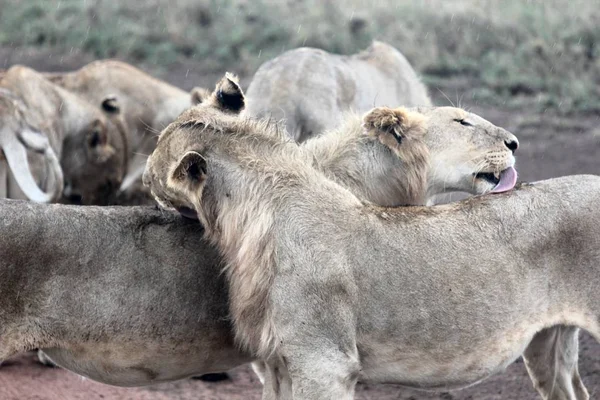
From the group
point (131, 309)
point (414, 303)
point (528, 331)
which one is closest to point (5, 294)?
point (131, 309)

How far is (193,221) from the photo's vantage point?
530 centimetres

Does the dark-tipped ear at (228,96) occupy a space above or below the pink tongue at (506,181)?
above

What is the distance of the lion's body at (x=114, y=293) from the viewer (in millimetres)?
4820

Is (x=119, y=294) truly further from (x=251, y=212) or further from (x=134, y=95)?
(x=134, y=95)

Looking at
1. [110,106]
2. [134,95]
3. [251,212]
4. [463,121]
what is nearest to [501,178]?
[463,121]

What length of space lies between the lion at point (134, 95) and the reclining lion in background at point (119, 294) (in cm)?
464

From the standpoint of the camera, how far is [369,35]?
658 inches

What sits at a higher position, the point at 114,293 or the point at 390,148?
the point at 390,148

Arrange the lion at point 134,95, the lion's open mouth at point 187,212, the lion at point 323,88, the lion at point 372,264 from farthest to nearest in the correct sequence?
the lion at point 134,95 < the lion at point 323,88 < the lion's open mouth at point 187,212 < the lion at point 372,264

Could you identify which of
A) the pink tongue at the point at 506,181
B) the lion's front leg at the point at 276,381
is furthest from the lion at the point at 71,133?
the pink tongue at the point at 506,181

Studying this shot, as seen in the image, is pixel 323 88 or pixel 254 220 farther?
pixel 323 88

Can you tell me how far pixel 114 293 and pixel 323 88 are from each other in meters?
3.76

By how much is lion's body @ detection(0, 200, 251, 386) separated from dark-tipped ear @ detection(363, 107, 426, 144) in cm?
102

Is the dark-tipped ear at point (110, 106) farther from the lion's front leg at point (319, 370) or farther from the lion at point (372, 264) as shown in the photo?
the lion's front leg at point (319, 370)
